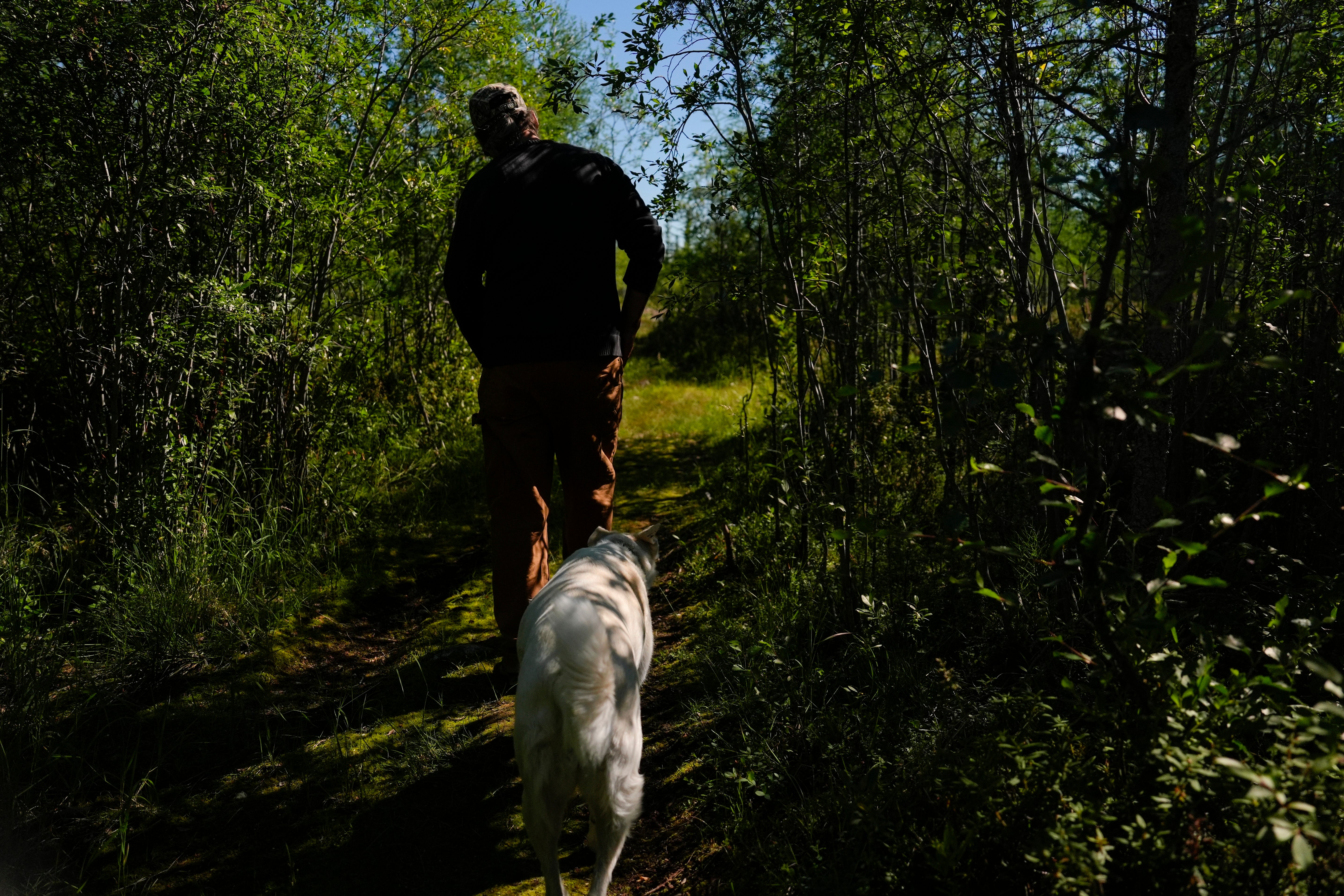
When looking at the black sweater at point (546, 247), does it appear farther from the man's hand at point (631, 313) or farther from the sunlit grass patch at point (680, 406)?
the sunlit grass patch at point (680, 406)

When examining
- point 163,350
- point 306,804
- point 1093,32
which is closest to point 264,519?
point 163,350

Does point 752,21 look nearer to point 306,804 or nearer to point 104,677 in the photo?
point 306,804

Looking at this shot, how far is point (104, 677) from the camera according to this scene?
3352 mm

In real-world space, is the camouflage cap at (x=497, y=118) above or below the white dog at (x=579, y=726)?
above

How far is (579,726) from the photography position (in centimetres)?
215

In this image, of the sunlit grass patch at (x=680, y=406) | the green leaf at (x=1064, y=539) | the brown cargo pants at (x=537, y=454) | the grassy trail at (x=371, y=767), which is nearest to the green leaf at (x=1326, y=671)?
the green leaf at (x=1064, y=539)

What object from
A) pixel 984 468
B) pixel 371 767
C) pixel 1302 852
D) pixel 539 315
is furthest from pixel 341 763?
pixel 1302 852

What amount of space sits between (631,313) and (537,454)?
0.79 metres

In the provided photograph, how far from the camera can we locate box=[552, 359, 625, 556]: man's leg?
346 centimetres

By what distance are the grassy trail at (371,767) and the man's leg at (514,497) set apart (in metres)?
0.44

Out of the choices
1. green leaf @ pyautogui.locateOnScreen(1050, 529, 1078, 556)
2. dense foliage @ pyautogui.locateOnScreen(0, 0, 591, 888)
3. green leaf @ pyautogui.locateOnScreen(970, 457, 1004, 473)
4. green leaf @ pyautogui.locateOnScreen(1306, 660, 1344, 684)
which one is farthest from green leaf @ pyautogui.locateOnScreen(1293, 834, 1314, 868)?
dense foliage @ pyautogui.locateOnScreen(0, 0, 591, 888)

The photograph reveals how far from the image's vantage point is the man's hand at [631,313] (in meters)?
3.62

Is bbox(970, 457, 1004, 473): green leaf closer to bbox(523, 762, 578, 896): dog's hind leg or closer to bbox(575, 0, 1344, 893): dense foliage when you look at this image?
bbox(575, 0, 1344, 893): dense foliage

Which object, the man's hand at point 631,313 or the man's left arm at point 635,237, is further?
the man's hand at point 631,313
